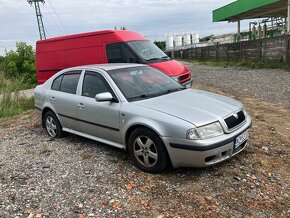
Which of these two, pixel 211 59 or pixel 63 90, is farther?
pixel 211 59

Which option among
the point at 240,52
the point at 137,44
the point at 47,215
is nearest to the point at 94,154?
the point at 47,215

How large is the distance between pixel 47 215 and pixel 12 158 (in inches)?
91.2

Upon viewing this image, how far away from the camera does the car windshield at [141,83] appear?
5035 mm

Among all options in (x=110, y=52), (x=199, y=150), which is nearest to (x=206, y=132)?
(x=199, y=150)

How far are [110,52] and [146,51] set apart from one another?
45.3 inches

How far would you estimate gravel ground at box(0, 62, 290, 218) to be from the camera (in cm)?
363

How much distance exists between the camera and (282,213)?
3.45 meters

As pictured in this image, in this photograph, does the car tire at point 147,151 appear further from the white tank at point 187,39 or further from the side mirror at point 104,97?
the white tank at point 187,39

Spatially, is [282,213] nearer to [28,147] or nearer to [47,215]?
[47,215]

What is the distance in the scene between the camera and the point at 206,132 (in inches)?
160

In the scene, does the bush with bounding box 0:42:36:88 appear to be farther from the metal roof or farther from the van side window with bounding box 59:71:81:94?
the metal roof

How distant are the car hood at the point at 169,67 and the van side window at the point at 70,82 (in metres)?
3.68

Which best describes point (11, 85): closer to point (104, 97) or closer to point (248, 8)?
point (104, 97)

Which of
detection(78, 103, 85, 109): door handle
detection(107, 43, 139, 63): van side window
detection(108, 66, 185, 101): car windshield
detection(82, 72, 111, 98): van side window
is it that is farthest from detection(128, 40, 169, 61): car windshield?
detection(78, 103, 85, 109): door handle
